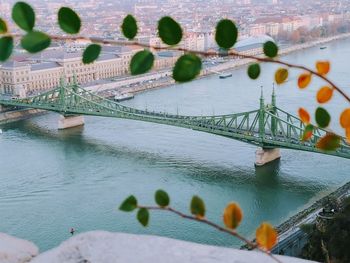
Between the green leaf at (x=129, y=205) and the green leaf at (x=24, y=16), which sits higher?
the green leaf at (x=24, y=16)

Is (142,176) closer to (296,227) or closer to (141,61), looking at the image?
(296,227)

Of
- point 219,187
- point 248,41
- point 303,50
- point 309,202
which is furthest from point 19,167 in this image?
point 303,50

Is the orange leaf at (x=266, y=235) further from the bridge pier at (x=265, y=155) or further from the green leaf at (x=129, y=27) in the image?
the bridge pier at (x=265, y=155)

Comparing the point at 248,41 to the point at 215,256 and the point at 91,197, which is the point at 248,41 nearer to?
the point at 91,197

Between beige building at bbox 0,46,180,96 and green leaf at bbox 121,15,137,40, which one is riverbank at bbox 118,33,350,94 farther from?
green leaf at bbox 121,15,137,40

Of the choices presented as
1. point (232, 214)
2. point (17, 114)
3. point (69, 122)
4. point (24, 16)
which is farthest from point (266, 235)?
point (17, 114)

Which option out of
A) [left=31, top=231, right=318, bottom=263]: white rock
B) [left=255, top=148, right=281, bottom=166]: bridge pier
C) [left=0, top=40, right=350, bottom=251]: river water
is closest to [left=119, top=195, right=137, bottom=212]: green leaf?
[left=31, top=231, right=318, bottom=263]: white rock

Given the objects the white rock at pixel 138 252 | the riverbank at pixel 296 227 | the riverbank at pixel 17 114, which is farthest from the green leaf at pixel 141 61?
the riverbank at pixel 17 114
